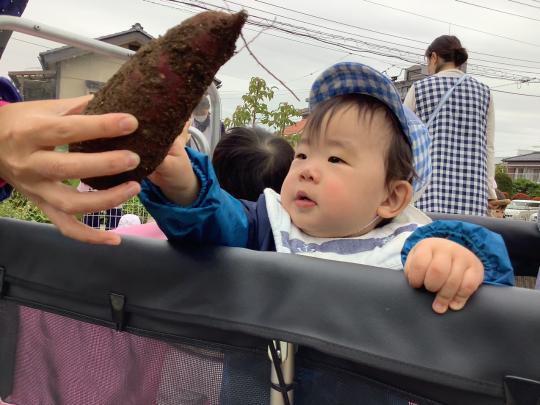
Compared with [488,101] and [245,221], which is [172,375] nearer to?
[245,221]

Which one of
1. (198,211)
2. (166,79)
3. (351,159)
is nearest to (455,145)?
(351,159)

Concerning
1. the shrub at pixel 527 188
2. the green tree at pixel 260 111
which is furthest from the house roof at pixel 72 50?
the shrub at pixel 527 188

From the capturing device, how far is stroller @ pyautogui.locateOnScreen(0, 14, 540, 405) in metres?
0.58

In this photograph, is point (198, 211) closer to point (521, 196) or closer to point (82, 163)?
point (82, 163)

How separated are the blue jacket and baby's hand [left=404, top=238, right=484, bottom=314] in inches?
3.0

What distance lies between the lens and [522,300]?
570 mm

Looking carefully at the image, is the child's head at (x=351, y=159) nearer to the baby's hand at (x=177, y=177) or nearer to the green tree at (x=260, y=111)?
the baby's hand at (x=177, y=177)

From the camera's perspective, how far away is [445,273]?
24.7 inches

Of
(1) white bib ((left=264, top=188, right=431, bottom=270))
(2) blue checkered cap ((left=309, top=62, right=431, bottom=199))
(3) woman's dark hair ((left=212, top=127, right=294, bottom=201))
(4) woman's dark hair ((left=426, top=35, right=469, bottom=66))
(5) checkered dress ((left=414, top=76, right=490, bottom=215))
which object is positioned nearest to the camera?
(1) white bib ((left=264, top=188, right=431, bottom=270))

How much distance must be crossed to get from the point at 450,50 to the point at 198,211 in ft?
7.72

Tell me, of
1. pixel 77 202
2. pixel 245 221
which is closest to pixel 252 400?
pixel 77 202

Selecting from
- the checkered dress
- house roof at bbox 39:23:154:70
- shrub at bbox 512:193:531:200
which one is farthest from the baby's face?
shrub at bbox 512:193:531:200

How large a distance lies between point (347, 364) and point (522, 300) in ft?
0.76

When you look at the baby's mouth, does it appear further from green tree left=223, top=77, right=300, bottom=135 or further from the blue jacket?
green tree left=223, top=77, right=300, bottom=135
